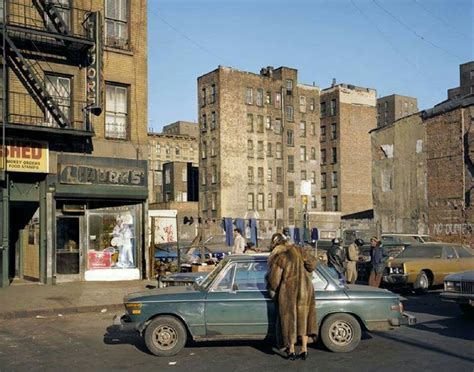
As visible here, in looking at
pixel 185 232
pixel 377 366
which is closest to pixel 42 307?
pixel 377 366

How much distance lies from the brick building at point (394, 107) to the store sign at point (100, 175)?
11574cm

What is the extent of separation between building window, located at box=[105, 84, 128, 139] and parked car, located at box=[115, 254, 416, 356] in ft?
39.9

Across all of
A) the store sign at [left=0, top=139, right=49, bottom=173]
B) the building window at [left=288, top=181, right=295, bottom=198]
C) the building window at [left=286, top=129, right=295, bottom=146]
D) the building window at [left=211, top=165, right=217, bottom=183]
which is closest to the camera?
the store sign at [left=0, top=139, right=49, bottom=173]

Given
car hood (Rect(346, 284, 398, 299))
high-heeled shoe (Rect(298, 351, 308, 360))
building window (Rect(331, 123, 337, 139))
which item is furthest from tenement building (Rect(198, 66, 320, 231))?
high-heeled shoe (Rect(298, 351, 308, 360))

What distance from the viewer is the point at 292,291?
838 cm

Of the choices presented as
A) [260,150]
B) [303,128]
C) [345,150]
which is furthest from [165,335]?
[303,128]

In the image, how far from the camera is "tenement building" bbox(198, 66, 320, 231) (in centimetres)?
6969

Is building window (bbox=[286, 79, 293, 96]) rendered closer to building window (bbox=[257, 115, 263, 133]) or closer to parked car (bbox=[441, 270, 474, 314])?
building window (bbox=[257, 115, 263, 133])

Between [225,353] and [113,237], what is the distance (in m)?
11.9

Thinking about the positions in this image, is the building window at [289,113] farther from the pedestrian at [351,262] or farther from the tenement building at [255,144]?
the pedestrian at [351,262]

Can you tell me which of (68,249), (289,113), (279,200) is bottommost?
(68,249)

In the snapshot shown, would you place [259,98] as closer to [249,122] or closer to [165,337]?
[249,122]

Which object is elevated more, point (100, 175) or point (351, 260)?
point (100, 175)

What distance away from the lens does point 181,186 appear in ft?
266
